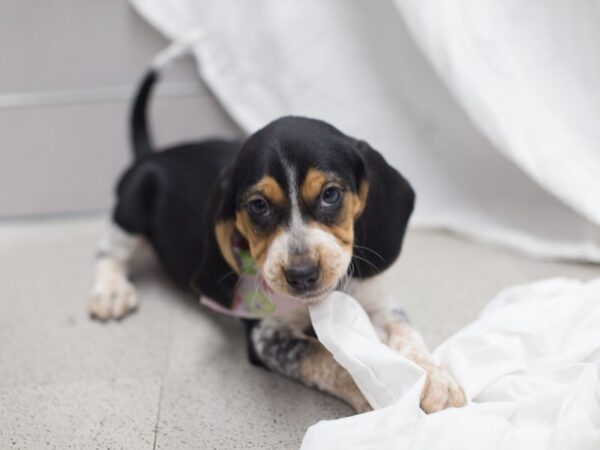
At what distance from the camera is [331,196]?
194 cm

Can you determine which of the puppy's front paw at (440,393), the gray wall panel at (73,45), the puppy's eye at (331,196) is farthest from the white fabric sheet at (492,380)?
the gray wall panel at (73,45)

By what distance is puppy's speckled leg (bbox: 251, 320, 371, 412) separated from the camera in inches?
79.2

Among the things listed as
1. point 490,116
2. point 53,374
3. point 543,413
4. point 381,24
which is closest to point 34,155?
point 53,374

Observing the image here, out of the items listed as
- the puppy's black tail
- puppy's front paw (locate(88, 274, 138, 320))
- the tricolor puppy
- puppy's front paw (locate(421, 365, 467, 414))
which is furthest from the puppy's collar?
the puppy's black tail

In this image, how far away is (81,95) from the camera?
382 centimetres

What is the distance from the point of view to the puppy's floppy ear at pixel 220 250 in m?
2.08

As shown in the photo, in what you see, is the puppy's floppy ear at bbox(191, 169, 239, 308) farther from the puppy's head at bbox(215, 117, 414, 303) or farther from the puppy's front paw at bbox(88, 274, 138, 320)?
the puppy's front paw at bbox(88, 274, 138, 320)

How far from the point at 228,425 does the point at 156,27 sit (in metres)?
2.50

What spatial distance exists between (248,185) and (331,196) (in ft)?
0.86

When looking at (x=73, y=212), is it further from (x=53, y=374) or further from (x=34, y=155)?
(x=53, y=374)

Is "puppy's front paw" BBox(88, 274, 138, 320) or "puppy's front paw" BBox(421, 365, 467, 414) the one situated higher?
"puppy's front paw" BBox(421, 365, 467, 414)

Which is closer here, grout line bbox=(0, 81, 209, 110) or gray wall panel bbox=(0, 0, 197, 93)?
gray wall panel bbox=(0, 0, 197, 93)

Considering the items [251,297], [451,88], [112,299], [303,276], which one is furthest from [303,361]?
[451,88]

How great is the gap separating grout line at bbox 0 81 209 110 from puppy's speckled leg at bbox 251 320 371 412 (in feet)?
6.77
